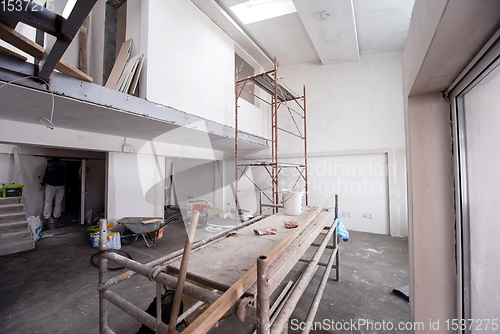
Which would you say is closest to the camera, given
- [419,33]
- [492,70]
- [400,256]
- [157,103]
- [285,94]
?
[492,70]

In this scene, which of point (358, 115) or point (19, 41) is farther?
point (358, 115)

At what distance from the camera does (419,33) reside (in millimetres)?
1117

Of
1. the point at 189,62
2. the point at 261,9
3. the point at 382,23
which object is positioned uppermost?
the point at 261,9

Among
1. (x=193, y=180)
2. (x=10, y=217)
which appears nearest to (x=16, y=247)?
(x=10, y=217)

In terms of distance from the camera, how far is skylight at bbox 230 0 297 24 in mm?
4391

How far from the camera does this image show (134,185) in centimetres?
507

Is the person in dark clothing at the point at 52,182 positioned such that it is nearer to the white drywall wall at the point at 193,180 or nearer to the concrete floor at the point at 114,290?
the concrete floor at the point at 114,290

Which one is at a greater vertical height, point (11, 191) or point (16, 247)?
point (11, 191)

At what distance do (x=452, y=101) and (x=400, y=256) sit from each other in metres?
3.81

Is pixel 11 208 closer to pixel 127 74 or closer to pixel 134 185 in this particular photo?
pixel 134 185

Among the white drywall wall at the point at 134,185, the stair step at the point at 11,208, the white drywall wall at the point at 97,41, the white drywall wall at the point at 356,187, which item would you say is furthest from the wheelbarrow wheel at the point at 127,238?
the white drywall wall at the point at 356,187

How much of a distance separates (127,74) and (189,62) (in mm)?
1321

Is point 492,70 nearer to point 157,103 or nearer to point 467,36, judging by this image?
point 467,36

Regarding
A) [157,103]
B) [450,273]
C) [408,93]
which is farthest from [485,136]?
[157,103]
